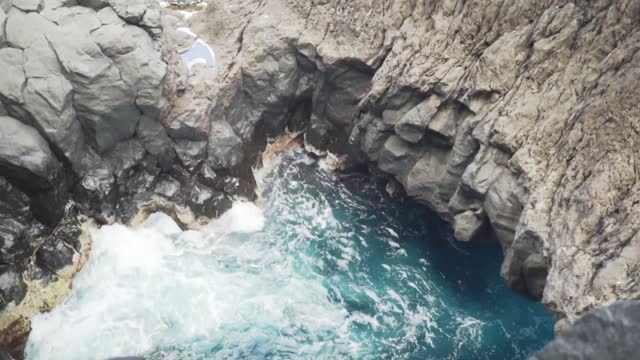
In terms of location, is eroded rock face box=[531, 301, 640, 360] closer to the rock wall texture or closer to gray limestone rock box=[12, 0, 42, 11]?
the rock wall texture

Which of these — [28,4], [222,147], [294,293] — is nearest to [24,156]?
[28,4]

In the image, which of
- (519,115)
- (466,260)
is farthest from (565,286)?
(466,260)

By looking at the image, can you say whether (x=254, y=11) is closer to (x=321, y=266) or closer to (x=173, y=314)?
(x=321, y=266)

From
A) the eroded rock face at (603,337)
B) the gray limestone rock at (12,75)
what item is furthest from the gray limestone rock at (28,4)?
the eroded rock face at (603,337)

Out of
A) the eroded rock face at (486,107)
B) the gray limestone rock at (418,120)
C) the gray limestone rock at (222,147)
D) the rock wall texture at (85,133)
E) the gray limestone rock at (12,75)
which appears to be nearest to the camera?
the eroded rock face at (486,107)

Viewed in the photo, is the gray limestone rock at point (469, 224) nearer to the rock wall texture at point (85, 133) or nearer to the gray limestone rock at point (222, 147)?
the rock wall texture at point (85, 133)

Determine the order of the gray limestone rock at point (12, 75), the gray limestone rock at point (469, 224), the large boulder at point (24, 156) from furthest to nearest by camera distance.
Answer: the gray limestone rock at point (469, 224), the gray limestone rock at point (12, 75), the large boulder at point (24, 156)

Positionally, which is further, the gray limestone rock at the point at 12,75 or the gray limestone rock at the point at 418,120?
the gray limestone rock at the point at 418,120
